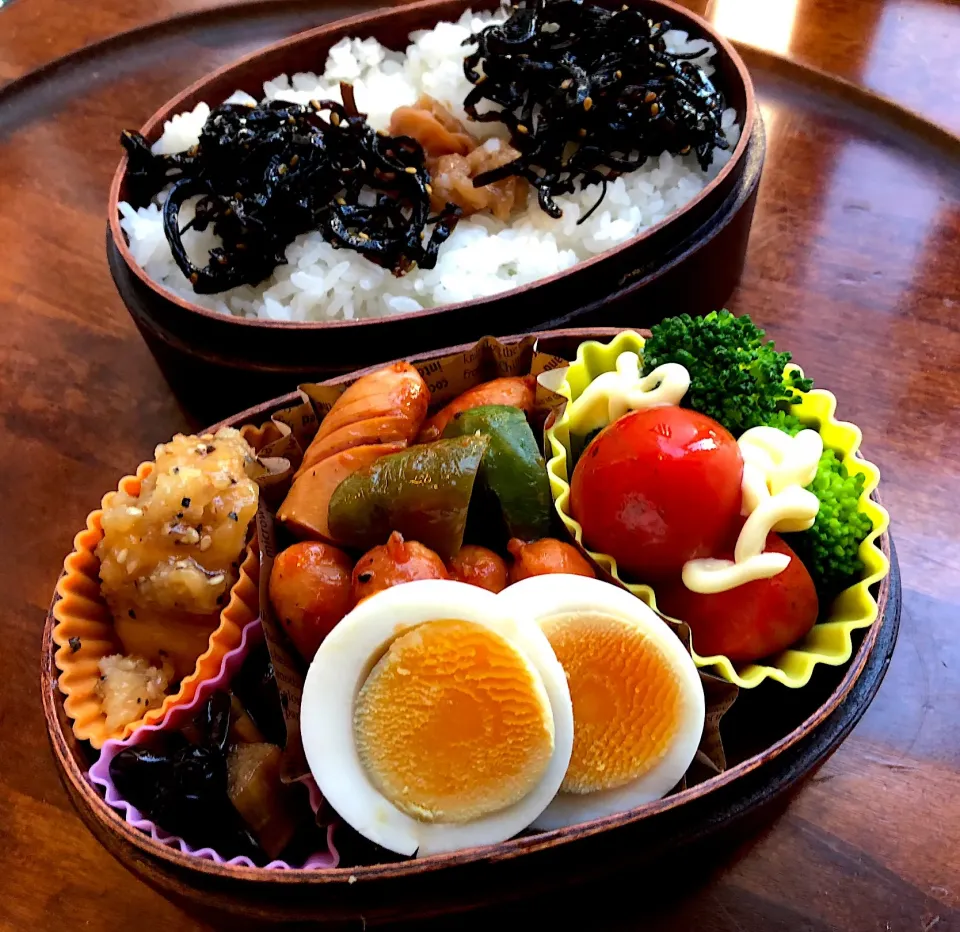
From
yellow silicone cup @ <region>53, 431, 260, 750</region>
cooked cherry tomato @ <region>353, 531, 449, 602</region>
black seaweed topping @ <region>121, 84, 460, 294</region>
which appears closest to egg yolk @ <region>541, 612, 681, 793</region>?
cooked cherry tomato @ <region>353, 531, 449, 602</region>

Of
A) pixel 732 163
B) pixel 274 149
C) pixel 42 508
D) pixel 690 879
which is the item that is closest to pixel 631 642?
pixel 690 879

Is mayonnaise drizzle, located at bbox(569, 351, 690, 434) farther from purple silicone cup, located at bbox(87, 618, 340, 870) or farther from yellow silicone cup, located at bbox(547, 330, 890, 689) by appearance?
purple silicone cup, located at bbox(87, 618, 340, 870)

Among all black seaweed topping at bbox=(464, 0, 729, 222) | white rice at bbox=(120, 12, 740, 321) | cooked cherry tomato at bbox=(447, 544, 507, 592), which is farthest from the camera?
black seaweed topping at bbox=(464, 0, 729, 222)

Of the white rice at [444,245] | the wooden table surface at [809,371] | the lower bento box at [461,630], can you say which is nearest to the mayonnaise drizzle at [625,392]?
the lower bento box at [461,630]

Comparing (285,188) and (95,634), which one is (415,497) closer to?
(95,634)

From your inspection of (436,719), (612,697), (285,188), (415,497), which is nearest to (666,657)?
(612,697)

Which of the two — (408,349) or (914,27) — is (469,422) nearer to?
(408,349)
